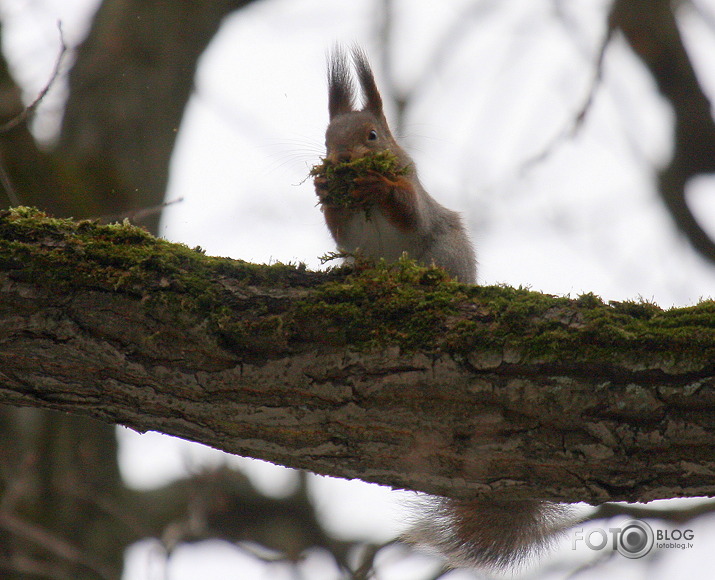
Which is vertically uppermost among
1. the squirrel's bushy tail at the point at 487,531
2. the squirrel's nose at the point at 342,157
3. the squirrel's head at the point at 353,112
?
the squirrel's head at the point at 353,112

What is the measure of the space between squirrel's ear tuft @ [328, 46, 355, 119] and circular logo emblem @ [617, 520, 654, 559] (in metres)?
2.67

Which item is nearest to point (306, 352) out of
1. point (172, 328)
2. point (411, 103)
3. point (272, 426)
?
point (272, 426)

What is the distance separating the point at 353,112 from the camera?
13.5ft

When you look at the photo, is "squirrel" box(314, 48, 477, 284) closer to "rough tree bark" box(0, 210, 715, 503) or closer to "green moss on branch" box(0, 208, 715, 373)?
"green moss on branch" box(0, 208, 715, 373)

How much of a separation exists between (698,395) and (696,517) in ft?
7.34

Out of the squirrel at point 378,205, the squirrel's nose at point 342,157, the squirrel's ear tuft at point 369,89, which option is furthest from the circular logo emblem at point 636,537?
the squirrel's ear tuft at point 369,89

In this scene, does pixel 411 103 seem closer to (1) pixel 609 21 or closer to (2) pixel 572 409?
(1) pixel 609 21

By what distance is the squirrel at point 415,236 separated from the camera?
112 inches

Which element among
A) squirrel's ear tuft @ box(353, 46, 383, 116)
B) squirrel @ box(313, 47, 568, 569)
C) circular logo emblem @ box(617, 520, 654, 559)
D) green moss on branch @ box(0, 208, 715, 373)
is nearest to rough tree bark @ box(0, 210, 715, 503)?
green moss on branch @ box(0, 208, 715, 373)

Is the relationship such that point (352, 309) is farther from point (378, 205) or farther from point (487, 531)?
point (378, 205)

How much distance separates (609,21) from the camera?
4.25 meters

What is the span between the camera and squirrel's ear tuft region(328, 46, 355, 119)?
4.17 meters

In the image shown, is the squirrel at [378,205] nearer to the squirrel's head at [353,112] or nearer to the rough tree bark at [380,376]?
the squirrel's head at [353,112]

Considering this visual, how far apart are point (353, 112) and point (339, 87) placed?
8.0 inches
